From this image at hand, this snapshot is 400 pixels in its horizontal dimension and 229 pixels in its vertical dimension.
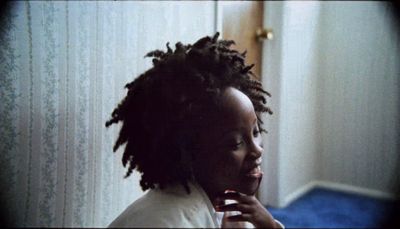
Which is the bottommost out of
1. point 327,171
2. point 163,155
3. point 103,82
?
point 327,171

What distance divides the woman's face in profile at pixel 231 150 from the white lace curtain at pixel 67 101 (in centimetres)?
60

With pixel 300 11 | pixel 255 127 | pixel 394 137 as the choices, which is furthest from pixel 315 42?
pixel 255 127

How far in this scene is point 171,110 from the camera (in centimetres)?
80

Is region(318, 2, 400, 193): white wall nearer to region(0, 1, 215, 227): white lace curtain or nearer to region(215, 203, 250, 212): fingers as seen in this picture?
region(0, 1, 215, 227): white lace curtain

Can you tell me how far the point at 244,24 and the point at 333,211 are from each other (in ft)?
4.23

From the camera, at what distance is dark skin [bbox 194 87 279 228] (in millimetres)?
821

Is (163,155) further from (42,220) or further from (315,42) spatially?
(315,42)

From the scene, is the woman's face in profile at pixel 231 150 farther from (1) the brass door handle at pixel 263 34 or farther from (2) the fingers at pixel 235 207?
(1) the brass door handle at pixel 263 34

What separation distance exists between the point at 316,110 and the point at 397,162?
660 millimetres

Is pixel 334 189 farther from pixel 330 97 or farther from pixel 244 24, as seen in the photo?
pixel 244 24

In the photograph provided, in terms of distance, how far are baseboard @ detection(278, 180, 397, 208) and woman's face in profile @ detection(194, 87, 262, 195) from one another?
1859mm

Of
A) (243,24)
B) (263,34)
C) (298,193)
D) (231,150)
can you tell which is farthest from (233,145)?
(298,193)

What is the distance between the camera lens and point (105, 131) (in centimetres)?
141

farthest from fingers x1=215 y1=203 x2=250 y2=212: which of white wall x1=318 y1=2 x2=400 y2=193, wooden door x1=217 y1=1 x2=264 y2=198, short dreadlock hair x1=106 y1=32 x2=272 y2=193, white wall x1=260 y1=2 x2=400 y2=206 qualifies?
white wall x1=318 y1=2 x2=400 y2=193
